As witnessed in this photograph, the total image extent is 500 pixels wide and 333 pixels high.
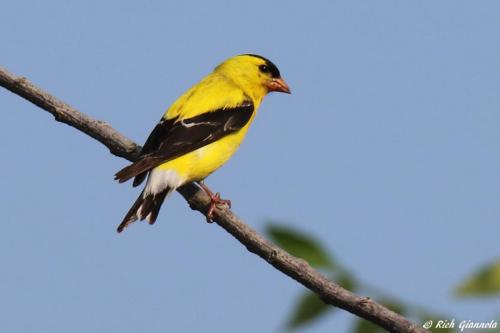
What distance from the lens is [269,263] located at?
132 inches

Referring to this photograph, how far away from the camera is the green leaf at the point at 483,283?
131 cm

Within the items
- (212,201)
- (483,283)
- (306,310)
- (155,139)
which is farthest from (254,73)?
(483,283)

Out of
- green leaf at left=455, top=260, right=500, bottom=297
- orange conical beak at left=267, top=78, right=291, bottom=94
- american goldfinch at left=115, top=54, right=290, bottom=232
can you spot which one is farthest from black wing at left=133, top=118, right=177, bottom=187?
green leaf at left=455, top=260, right=500, bottom=297

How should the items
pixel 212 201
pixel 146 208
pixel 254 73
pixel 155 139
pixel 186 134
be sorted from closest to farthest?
pixel 212 201 < pixel 146 208 < pixel 155 139 < pixel 186 134 < pixel 254 73

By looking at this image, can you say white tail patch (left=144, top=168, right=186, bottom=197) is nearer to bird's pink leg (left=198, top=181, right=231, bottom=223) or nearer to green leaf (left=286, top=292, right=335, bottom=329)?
bird's pink leg (left=198, top=181, right=231, bottom=223)

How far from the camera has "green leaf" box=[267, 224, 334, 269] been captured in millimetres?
1596

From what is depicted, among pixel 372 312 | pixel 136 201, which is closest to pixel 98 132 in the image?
pixel 136 201

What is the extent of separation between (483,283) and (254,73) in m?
6.06

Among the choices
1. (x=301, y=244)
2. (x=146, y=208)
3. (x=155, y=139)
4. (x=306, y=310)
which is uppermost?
(x=155, y=139)

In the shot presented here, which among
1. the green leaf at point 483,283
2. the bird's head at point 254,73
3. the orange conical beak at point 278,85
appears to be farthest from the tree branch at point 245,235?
the orange conical beak at point 278,85

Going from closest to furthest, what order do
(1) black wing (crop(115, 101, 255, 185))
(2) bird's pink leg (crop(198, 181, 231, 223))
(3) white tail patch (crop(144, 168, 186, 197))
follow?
(2) bird's pink leg (crop(198, 181, 231, 223)) → (1) black wing (crop(115, 101, 255, 185)) → (3) white tail patch (crop(144, 168, 186, 197))

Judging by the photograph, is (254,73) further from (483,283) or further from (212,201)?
(483,283)

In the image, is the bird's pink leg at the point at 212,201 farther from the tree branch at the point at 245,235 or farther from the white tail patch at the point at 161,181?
the white tail patch at the point at 161,181

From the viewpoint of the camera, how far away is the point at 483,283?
1353 mm
